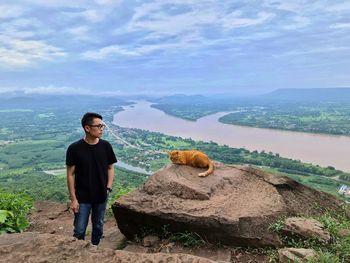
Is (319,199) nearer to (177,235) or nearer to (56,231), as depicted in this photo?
(177,235)

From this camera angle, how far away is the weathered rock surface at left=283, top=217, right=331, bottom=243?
183 inches

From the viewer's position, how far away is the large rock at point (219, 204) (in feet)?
16.5

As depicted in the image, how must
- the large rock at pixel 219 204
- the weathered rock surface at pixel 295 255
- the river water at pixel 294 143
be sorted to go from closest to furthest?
the weathered rock surface at pixel 295 255
the large rock at pixel 219 204
the river water at pixel 294 143

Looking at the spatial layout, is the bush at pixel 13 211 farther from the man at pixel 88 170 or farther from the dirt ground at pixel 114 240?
the man at pixel 88 170

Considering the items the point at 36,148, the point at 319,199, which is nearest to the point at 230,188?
the point at 319,199

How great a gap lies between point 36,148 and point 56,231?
199ft

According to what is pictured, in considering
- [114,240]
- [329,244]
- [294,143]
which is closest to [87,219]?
[114,240]

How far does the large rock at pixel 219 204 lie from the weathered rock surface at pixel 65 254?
5.81 feet

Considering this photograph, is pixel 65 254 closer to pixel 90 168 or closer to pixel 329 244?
pixel 90 168

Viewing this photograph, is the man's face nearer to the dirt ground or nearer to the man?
the man

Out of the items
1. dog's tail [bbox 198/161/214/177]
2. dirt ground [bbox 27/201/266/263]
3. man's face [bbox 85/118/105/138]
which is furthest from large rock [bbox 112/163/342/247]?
man's face [bbox 85/118/105/138]

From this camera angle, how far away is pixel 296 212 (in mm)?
5512

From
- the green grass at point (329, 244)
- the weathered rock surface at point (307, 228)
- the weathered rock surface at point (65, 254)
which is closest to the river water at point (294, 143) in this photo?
the green grass at point (329, 244)

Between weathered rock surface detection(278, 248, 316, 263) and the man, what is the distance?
2325 millimetres
